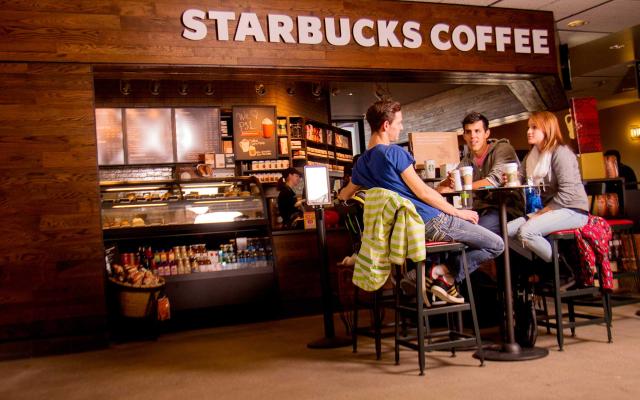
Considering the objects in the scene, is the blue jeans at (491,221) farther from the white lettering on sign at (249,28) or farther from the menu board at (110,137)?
the menu board at (110,137)

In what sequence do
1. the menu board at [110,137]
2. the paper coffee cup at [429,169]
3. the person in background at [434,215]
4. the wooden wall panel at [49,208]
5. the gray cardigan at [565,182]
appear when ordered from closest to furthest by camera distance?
the person in background at [434,215]
the gray cardigan at [565,182]
the wooden wall panel at [49,208]
the paper coffee cup at [429,169]
the menu board at [110,137]

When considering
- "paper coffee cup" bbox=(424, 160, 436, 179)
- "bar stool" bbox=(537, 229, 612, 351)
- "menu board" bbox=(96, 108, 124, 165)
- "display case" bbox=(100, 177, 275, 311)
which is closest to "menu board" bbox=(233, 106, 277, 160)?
"menu board" bbox=(96, 108, 124, 165)

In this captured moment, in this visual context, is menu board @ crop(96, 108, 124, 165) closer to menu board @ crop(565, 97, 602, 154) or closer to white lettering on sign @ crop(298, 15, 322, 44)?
white lettering on sign @ crop(298, 15, 322, 44)

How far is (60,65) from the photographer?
509 centimetres

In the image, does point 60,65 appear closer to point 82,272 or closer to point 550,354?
point 82,272

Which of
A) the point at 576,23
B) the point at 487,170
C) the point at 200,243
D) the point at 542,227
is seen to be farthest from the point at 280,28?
the point at 576,23

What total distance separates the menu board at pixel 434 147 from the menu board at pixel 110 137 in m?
4.87

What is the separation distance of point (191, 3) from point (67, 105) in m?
1.36

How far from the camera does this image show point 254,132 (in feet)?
32.2

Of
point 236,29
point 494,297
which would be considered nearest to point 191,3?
point 236,29

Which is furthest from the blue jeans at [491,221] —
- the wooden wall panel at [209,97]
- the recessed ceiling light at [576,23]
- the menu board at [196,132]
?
the wooden wall panel at [209,97]

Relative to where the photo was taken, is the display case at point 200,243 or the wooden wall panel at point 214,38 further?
the display case at point 200,243

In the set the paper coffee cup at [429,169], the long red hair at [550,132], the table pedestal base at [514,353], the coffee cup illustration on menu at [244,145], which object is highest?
the coffee cup illustration on menu at [244,145]

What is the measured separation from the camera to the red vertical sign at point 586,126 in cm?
607
